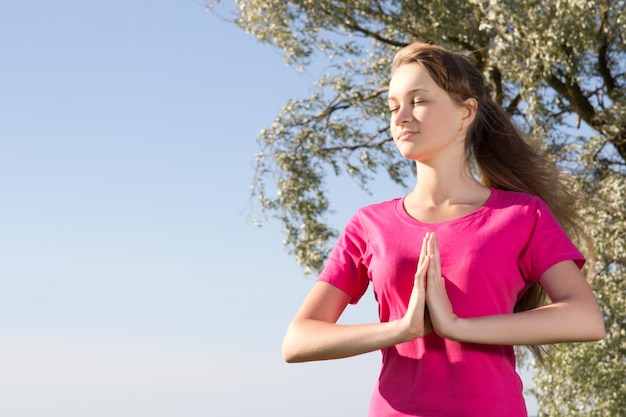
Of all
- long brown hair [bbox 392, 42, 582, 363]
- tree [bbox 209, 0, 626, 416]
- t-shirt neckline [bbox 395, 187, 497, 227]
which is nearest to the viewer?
t-shirt neckline [bbox 395, 187, 497, 227]

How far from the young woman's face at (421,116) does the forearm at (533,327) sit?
57 cm

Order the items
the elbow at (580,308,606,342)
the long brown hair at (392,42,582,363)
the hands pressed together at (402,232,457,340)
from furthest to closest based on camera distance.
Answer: the long brown hair at (392,42,582,363), the elbow at (580,308,606,342), the hands pressed together at (402,232,457,340)

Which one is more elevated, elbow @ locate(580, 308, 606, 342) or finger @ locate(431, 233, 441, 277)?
finger @ locate(431, 233, 441, 277)

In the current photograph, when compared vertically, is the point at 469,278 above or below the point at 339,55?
below

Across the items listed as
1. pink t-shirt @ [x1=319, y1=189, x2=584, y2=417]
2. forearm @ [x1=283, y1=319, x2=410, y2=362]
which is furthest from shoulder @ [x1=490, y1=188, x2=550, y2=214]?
forearm @ [x1=283, y1=319, x2=410, y2=362]

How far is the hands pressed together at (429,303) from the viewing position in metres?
2.41

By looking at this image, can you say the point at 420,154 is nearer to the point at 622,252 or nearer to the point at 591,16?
the point at 591,16

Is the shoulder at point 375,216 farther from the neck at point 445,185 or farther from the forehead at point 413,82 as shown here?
the forehead at point 413,82

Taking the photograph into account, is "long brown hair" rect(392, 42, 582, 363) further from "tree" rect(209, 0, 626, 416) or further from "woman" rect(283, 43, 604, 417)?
"tree" rect(209, 0, 626, 416)

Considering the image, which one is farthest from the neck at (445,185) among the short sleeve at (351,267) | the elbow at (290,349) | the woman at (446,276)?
the elbow at (290,349)

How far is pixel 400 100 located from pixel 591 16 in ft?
28.7

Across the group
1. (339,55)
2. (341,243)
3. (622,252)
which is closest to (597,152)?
(622,252)

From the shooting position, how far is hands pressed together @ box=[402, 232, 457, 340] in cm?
241

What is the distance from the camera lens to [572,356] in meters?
11.4
